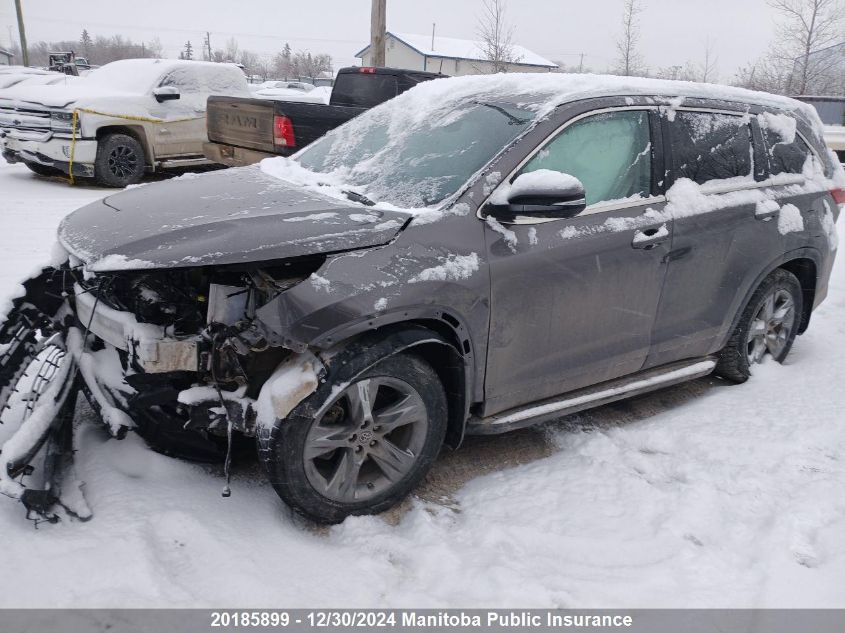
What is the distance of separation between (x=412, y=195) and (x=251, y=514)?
1569mm

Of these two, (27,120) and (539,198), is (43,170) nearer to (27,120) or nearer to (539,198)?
(27,120)

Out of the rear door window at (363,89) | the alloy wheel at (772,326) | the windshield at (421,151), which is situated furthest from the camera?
the rear door window at (363,89)

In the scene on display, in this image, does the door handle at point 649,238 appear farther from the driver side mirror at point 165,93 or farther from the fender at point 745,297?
the driver side mirror at point 165,93

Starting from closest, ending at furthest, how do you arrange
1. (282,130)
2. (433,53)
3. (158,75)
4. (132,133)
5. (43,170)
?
(282,130) < (132,133) < (43,170) < (158,75) < (433,53)

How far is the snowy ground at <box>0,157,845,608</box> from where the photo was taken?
251cm

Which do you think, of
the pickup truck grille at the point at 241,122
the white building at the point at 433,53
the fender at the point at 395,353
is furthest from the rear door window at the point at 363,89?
the white building at the point at 433,53

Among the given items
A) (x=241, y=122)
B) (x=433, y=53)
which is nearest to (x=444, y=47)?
(x=433, y=53)

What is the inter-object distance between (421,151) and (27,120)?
28.3ft

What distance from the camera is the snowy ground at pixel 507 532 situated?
251cm

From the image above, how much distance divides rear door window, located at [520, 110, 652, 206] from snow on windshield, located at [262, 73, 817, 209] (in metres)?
0.15

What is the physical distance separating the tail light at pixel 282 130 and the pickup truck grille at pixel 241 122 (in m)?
0.07

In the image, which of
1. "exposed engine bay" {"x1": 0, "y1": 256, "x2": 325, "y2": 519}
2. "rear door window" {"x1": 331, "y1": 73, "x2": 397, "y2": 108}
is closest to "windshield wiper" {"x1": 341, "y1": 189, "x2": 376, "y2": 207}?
"exposed engine bay" {"x1": 0, "y1": 256, "x2": 325, "y2": 519}

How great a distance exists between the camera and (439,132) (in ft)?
11.8

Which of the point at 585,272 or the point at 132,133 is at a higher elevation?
the point at 585,272
